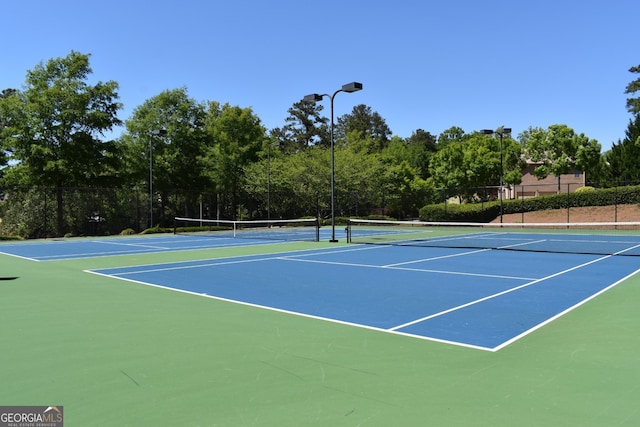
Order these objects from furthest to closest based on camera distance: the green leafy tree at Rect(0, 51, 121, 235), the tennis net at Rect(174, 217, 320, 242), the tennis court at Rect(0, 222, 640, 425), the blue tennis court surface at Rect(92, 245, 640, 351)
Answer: the green leafy tree at Rect(0, 51, 121, 235), the tennis net at Rect(174, 217, 320, 242), the blue tennis court surface at Rect(92, 245, 640, 351), the tennis court at Rect(0, 222, 640, 425)

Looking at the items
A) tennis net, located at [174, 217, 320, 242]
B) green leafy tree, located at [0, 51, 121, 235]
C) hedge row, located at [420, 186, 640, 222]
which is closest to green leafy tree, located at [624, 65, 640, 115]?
hedge row, located at [420, 186, 640, 222]

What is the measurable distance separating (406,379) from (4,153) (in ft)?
158

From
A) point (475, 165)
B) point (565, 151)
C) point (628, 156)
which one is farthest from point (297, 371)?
point (565, 151)

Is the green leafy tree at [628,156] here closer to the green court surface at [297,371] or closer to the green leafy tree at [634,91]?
the green leafy tree at [634,91]

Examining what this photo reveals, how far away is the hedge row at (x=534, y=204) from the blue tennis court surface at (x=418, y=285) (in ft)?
68.6

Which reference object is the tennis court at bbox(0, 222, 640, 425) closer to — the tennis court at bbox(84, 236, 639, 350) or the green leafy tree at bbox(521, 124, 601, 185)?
the tennis court at bbox(84, 236, 639, 350)

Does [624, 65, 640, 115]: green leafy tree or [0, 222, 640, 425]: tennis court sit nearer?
[0, 222, 640, 425]: tennis court

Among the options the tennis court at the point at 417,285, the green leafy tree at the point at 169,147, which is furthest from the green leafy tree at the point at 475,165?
the tennis court at the point at 417,285

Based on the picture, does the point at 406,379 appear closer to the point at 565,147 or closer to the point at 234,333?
the point at 234,333

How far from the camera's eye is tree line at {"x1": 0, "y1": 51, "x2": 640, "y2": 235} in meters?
31.1

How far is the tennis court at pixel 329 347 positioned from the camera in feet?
11.7

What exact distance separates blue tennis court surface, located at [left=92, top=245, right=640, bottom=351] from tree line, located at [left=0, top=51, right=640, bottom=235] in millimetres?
16600

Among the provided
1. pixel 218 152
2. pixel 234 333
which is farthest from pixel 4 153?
pixel 234 333

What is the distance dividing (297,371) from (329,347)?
2.76 ft
